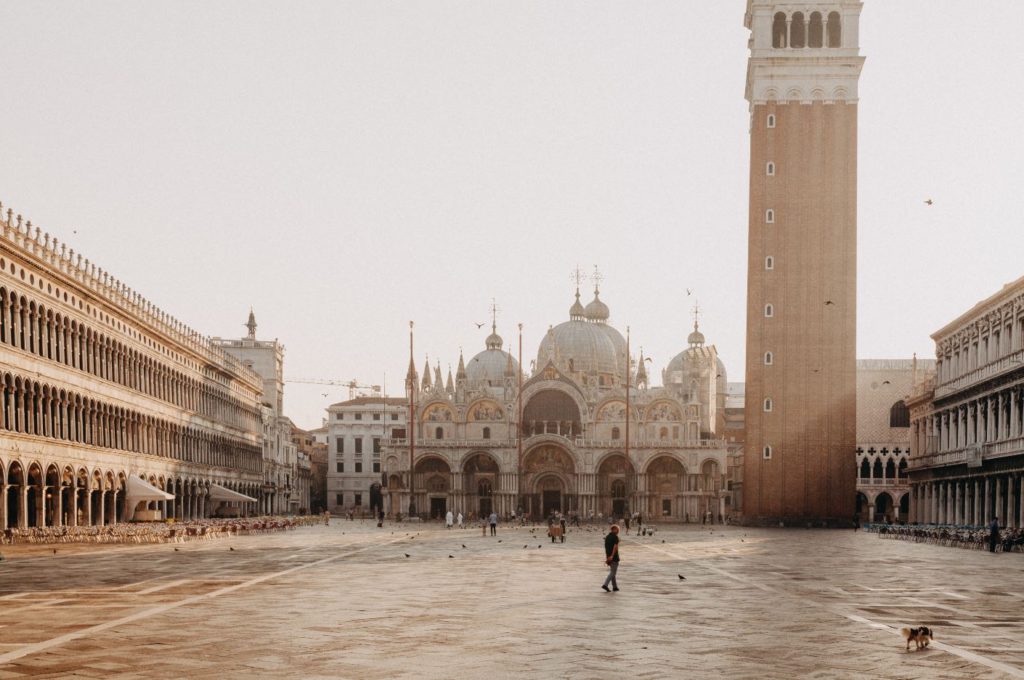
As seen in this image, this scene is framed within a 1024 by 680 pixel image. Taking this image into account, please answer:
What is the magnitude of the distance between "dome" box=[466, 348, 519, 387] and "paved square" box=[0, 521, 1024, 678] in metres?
78.2

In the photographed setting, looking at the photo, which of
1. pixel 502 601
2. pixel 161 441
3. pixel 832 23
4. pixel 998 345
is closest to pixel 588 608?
pixel 502 601

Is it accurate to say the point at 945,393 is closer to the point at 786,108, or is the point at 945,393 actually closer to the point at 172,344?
the point at 786,108

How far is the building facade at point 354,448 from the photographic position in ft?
419

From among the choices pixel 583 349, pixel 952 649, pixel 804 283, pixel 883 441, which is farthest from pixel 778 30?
pixel 952 649

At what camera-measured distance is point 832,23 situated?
72.3 m

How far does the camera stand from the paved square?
14102mm

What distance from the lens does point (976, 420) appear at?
58.3 metres

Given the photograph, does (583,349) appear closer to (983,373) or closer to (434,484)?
(434,484)

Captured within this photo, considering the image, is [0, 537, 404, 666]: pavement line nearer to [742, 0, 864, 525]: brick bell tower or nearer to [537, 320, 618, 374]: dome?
[742, 0, 864, 525]: brick bell tower

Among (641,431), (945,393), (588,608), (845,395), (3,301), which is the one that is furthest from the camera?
(641,431)

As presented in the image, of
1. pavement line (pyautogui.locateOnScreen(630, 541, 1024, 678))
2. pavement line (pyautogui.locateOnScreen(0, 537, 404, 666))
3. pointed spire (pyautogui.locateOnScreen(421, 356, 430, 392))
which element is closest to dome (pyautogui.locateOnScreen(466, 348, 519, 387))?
pointed spire (pyautogui.locateOnScreen(421, 356, 430, 392))

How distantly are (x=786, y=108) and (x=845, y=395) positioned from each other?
53.3 ft

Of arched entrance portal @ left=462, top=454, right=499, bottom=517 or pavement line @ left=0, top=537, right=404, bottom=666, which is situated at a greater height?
pavement line @ left=0, top=537, right=404, bottom=666

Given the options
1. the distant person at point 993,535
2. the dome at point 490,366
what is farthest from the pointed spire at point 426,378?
the distant person at point 993,535
